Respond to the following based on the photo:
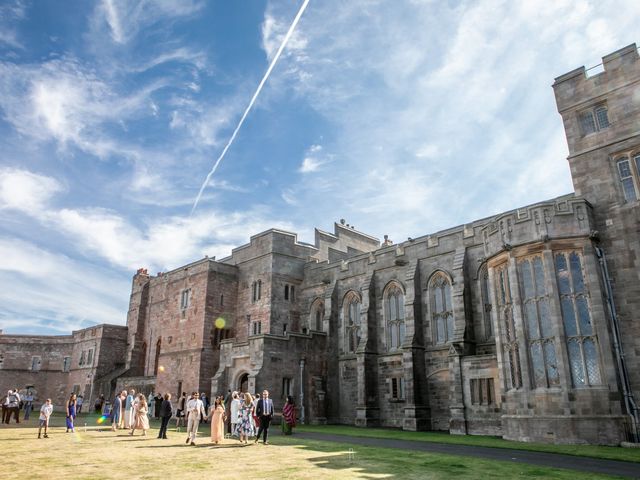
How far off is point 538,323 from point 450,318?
28.6 feet

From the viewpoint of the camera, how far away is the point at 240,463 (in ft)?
40.0

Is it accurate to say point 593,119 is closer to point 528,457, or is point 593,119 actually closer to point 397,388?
point 528,457

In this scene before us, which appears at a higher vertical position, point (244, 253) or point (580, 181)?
point (244, 253)

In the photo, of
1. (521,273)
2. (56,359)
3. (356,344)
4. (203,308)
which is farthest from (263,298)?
(56,359)

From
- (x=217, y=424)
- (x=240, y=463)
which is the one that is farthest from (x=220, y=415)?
(x=240, y=463)

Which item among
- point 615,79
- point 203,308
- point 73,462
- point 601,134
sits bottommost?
point 73,462

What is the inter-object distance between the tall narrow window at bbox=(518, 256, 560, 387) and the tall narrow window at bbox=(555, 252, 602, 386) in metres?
0.57

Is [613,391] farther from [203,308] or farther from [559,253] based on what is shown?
[203,308]

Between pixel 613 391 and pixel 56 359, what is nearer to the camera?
pixel 613 391

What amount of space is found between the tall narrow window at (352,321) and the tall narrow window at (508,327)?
12877 millimetres

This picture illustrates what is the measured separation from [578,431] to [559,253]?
634cm

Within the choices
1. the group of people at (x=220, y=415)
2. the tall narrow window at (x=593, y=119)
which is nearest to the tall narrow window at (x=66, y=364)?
the group of people at (x=220, y=415)

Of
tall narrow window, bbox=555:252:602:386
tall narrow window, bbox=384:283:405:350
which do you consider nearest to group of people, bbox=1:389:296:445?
tall narrow window, bbox=384:283:405:350

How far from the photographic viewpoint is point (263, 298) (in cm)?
3553
